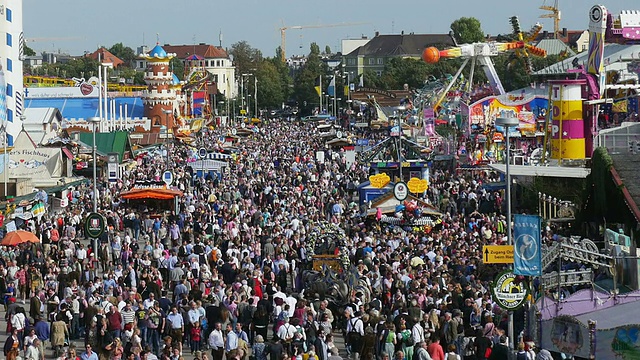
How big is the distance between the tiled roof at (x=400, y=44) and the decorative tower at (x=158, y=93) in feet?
277

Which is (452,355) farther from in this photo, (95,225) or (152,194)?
(152,194)

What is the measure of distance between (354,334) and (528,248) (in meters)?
3.14

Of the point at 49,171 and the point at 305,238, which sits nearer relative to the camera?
the point at 305,238

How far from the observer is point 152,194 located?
126 ft

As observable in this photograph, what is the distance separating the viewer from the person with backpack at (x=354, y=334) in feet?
65.1

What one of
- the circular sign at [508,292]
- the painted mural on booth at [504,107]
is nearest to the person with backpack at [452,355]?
the circular sign at [508,292]

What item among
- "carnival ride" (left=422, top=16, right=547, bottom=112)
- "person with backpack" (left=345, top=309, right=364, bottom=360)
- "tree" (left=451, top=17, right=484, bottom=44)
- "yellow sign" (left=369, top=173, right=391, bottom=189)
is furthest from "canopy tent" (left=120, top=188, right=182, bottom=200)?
"tree" (left=451, top=17, right=484, bottom=44)

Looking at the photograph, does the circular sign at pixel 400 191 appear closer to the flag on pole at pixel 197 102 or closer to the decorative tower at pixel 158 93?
the decorative tower at pixel 158 93

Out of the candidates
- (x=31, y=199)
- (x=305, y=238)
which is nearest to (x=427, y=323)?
(x=305, y=238)

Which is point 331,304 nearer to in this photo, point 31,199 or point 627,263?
point 627,263

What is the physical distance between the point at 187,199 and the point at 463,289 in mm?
20036

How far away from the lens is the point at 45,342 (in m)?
22.0

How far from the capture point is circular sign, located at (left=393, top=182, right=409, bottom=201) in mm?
33500

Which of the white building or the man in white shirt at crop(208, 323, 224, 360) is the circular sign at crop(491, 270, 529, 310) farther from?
the white building
